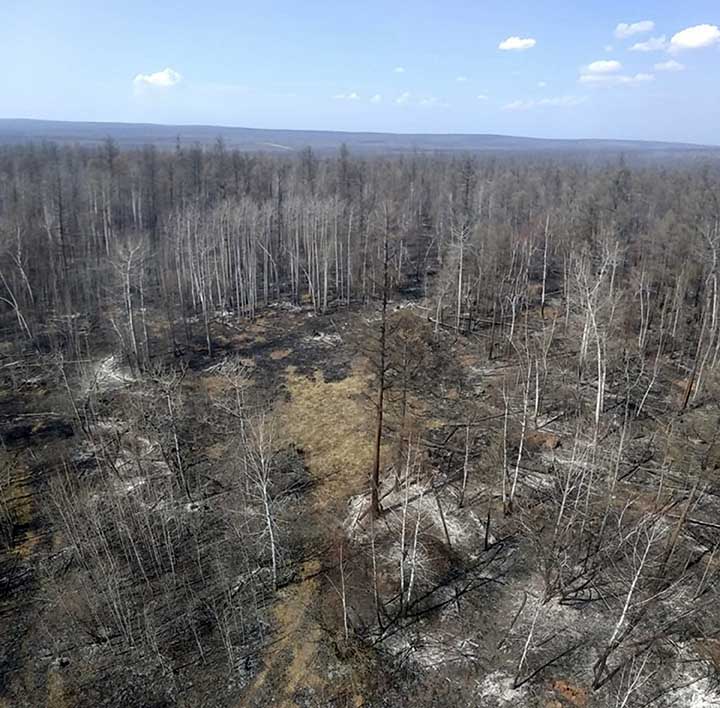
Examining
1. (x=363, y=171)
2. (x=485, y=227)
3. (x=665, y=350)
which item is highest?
(x=363, y=171)

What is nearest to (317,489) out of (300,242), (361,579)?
(361,579)

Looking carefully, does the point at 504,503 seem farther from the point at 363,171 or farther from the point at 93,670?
the point at 363,171

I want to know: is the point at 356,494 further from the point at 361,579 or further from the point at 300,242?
the point at 300,242

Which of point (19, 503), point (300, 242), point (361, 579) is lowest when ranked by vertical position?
point (361, 579)

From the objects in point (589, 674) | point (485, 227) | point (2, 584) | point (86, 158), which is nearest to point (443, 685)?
point (589, 674)

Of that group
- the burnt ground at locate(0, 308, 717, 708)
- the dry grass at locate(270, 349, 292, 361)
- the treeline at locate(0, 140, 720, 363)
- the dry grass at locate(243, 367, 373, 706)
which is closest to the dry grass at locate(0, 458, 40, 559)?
the burnt ground at locate(0, 308, 717, 708)
